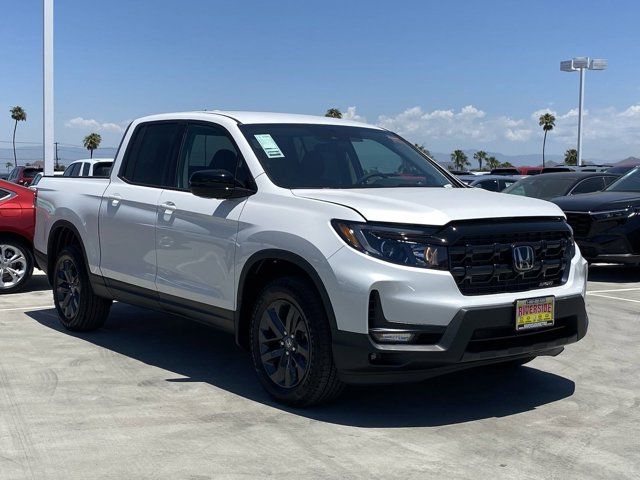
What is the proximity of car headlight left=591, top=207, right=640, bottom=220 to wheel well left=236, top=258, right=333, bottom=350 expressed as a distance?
22.6 feet

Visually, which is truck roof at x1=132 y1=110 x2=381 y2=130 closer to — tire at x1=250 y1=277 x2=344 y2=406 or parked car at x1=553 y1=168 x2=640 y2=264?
tire at x1=250 y1=277 x2=344 y2=406

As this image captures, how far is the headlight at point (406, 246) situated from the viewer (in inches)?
182

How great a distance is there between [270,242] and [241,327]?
2.40ft

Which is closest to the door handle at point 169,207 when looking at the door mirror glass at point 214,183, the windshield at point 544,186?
the door mirror glass at point 214,183

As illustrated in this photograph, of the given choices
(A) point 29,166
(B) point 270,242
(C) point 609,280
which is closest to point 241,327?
(B) point 270,242

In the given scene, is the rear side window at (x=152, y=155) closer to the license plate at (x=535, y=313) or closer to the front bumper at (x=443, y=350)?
the front bumper at (x=443, y=350)

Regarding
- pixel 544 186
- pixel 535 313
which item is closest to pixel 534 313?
pixel 535 313

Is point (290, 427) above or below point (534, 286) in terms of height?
below

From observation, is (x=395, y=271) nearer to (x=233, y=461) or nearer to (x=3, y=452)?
(x=233, y=461)

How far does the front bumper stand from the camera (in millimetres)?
4582

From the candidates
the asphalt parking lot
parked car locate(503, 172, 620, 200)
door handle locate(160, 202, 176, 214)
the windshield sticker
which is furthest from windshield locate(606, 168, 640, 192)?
door handle locate(160, 202, 176, 214)

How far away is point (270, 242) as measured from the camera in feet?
17.0

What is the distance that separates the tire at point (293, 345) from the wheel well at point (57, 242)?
309 centimetres

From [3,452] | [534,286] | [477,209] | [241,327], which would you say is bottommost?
[3,452]
